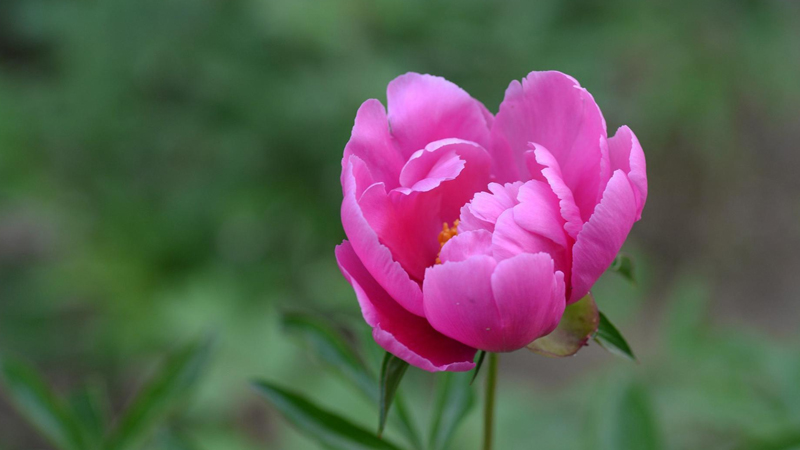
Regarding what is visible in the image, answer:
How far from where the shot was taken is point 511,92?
0.84 m

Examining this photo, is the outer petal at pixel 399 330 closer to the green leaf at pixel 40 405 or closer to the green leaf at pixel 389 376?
the green leaf at pixel 389 376

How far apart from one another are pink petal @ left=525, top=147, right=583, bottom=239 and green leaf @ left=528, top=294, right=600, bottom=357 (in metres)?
0.07

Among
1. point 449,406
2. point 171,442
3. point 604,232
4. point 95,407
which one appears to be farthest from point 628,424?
point 95,407

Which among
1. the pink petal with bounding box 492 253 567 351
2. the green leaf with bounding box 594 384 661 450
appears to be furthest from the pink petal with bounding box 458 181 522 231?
the green leaf with bounding box 594 384 661 450

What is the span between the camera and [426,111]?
0.84 metres

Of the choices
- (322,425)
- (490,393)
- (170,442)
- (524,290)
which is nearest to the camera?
(524,290)

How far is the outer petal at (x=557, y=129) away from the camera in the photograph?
0.78m

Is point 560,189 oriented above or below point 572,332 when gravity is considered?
above

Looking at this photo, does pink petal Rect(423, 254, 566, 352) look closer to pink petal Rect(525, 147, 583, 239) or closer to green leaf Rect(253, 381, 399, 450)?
pink petal Rect(525, 147, 583, 239)

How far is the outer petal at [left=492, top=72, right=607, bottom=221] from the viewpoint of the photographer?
2.57 feet

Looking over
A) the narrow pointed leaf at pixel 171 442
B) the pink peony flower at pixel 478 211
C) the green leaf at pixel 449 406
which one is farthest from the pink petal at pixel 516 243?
the narrow pointed leaf at pixel 171 442

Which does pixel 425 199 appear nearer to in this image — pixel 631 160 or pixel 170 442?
pixel 631 160

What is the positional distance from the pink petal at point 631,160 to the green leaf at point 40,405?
82 centimetres

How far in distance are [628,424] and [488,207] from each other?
507mm
